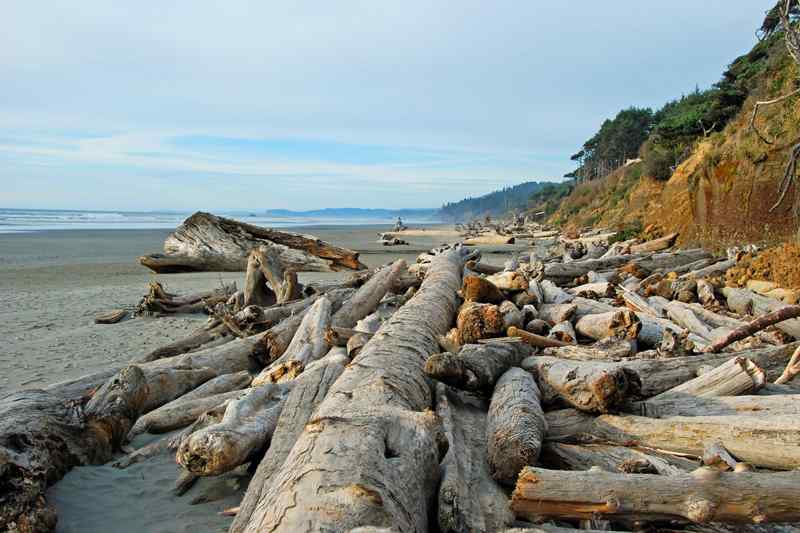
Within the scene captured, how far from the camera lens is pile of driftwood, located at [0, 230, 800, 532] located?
2.16 m

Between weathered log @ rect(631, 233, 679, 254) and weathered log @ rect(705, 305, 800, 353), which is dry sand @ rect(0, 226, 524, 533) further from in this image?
weathered log @ rect(631, 233, 679, 254)

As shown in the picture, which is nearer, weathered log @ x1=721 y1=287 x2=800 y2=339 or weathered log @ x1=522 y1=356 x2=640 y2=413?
weathered log @ x1=522 y1=356 x2=640 y2=413

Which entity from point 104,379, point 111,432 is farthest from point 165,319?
point 111,432

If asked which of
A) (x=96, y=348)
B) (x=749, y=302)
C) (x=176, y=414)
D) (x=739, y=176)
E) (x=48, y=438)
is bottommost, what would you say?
(x=96, y=348)

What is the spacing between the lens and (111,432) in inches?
151

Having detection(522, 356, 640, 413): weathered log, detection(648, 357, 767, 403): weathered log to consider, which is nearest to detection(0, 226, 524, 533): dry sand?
detection(522, 356, 640, 413): weathered log

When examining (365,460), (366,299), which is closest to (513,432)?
(365,460)

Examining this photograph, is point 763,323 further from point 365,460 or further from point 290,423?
point 290,423

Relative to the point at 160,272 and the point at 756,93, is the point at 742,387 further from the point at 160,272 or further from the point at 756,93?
the point at 756,93

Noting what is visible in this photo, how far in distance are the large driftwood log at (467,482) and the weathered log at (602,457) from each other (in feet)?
1.27

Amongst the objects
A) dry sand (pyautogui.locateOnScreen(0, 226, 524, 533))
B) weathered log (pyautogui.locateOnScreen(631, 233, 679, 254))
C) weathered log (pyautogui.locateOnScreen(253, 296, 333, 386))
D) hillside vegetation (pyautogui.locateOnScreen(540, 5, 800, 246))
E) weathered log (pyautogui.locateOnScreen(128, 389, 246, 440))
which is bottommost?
dry sand (pyautogui.locateOnScreen(0, 226, 524, 533))

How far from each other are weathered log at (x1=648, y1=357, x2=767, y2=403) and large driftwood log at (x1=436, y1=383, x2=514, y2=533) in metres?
1.25

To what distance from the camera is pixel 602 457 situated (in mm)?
2852

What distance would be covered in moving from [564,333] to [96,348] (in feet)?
19.8
